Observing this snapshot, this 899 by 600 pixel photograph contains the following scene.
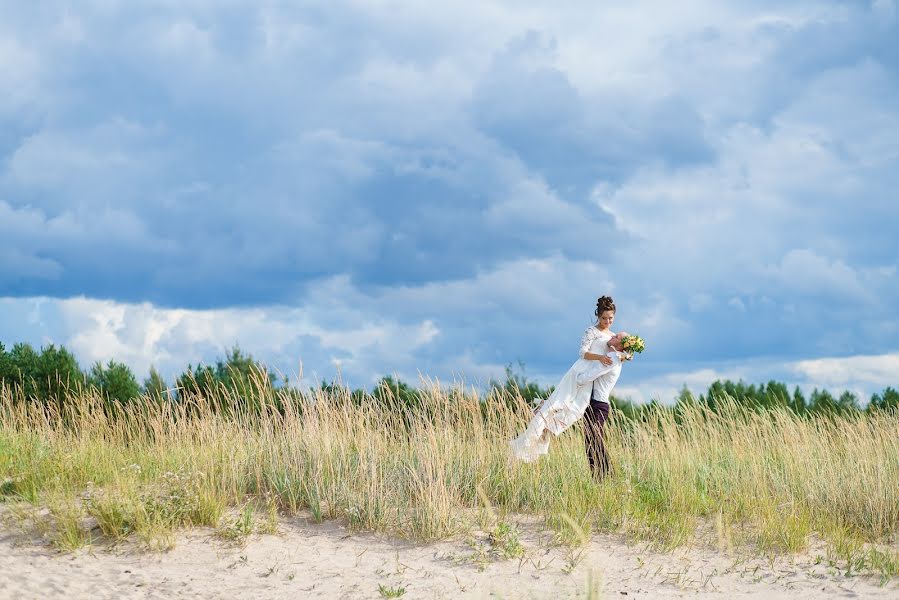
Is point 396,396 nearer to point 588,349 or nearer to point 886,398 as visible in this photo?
point 588,349

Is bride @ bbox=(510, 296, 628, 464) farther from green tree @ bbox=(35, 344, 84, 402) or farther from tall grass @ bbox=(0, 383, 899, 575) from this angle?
green tree @ bbox=(35, 344, 84, 402)

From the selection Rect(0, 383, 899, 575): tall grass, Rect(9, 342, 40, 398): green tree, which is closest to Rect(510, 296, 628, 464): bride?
Rect(0, 383, 899, 575): tall grass

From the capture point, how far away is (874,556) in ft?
22.5

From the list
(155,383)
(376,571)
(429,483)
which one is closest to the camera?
(376,571)

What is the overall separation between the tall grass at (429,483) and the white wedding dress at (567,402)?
0.64ft

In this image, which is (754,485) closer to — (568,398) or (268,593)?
(568,398)

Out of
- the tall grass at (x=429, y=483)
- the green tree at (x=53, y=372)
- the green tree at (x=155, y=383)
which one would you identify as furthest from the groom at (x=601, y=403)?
the green tree at (x=53, y=372)

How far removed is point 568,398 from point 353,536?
108 inches

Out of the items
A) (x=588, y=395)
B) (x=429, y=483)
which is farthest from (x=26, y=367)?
(x=588, y=395)

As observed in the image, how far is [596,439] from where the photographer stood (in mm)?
8398

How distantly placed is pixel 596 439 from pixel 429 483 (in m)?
2.09

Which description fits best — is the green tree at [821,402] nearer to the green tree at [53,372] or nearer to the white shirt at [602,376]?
the white shirt at [602,376]

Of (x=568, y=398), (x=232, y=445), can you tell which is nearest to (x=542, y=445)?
(x=568, y=398)

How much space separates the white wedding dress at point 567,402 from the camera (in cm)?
833
